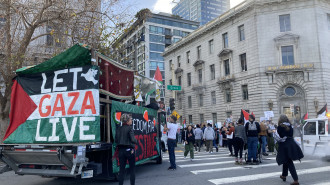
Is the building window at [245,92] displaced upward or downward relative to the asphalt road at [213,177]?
upward

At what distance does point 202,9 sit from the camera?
149 m

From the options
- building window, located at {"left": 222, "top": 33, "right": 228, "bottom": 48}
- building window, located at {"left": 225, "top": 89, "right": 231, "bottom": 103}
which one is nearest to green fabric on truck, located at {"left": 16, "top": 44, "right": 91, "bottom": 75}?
building window, located at {"left": 225, "top": 89, "right": 231, "bottom": 103}

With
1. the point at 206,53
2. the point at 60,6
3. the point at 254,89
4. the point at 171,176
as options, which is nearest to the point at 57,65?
the point at 171,176

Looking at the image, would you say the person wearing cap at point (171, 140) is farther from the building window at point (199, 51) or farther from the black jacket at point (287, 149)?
the building window at point (199, 51)

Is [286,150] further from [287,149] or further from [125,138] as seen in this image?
[125,138]

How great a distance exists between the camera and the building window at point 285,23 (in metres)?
29.3

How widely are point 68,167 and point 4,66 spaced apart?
9.60m

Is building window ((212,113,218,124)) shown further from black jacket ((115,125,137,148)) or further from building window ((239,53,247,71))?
black jacket ((115,125,137,148))

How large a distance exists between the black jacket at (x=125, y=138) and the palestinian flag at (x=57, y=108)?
52cm

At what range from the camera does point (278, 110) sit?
28.4 m

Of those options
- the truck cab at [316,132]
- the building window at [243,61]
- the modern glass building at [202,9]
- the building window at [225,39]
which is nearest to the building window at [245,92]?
the building window at [243,61]

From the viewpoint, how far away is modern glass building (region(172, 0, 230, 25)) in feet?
491

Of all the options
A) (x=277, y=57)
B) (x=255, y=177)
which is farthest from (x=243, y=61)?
(x=255, y=177)

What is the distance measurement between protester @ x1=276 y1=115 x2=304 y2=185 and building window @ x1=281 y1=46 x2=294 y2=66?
25.0 meters
